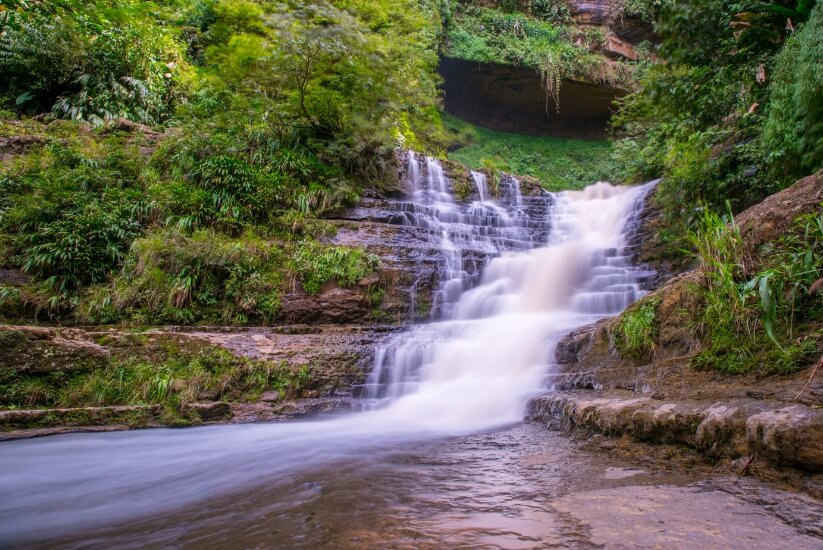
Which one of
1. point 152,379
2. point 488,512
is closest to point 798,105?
point 488,512

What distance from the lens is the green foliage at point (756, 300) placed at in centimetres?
296

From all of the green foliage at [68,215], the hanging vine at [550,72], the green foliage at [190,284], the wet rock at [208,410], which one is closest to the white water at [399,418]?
the wet rock at [208,410]

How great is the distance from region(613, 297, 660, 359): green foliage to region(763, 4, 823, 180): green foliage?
2905 mm

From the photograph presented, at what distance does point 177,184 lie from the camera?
8562 mm

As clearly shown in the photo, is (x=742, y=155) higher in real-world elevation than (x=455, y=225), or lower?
higher

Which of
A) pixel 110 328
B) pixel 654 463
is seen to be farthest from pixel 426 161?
pixel 654 463

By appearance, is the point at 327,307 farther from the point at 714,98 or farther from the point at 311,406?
the point at 714,98

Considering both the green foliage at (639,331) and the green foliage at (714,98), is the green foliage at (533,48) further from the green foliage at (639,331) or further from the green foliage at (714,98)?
the green foliage at (639,331)

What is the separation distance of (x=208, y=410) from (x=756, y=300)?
18.9 ft

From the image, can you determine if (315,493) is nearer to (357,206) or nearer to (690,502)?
(690,502)

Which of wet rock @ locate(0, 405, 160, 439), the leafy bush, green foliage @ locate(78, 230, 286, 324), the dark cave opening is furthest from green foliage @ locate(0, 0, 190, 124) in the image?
the dark cave opening

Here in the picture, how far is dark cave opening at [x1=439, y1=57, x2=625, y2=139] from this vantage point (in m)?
20.3

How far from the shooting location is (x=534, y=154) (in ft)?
71.4

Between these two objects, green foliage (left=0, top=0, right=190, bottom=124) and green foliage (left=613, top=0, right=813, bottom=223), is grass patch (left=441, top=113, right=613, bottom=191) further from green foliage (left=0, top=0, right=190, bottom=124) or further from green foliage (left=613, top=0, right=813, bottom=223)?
green foliage (left=0, top=0, right=190, bottom=124)
